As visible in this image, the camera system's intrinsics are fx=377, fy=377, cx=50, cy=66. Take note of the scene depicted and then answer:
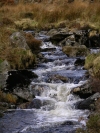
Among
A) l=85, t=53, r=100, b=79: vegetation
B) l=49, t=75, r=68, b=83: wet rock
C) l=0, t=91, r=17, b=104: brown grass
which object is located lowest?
l=49, t=75, r=68, b=83: wet rock

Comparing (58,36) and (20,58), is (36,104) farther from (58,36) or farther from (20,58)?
(58,36)

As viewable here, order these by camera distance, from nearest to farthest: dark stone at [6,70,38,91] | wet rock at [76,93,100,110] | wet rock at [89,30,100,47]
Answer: wet rock at [76,93,100,110]
dark stone at [6,70,38,91]
wet rock at [89,30,100,47]

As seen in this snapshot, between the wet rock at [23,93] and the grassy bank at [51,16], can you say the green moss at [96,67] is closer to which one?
the wet rock at [23,93]

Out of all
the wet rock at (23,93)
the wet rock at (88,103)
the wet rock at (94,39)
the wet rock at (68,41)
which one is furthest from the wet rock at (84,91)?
the wet rock at (94,39)

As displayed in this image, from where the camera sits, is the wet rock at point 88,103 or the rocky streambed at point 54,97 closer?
the rocky streambed at point 54,97

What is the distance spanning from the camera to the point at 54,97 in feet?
44.8

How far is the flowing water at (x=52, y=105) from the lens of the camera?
1082cm

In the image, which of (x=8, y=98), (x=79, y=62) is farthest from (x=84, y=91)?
(x=79, y=62)

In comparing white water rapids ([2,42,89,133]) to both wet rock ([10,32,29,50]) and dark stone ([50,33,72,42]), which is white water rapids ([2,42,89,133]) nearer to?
wet rock ([10,32,29,50])

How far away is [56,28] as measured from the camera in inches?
1045

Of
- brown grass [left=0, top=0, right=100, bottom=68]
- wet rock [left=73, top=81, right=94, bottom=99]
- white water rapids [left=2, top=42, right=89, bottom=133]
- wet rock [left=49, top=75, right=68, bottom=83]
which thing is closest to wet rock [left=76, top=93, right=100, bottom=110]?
white water rapids [left=2, top=42, right=89, bottom=133]

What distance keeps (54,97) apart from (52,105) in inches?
33.4

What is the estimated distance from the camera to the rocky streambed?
11.0 metres

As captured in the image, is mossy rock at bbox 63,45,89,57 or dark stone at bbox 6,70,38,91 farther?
mossy rock at bbox 63,45,89,57
